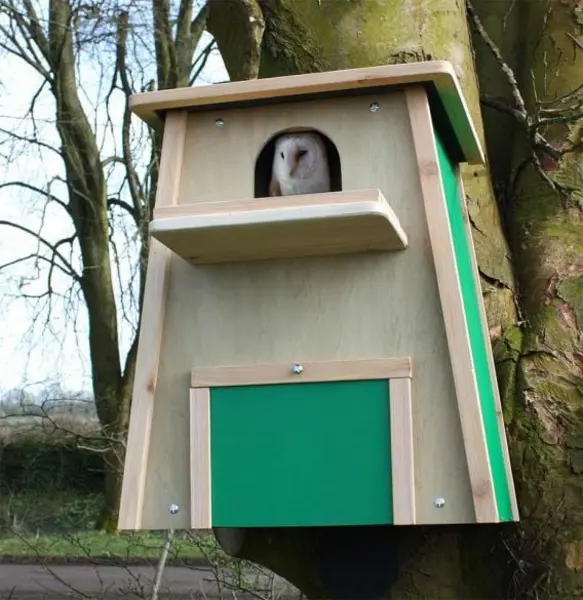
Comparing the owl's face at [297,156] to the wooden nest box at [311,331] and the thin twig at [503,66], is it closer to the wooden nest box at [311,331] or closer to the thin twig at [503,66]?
the wooden nest box at [311,331]

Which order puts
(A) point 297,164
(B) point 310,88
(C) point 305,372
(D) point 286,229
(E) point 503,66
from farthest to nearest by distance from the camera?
(E) point 503,66, (A) point 297,164, (B) point 310,88, (C) point 305,372, (D) point 286,229

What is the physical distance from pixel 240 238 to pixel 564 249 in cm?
106

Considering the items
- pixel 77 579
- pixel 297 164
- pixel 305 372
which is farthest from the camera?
pixel 77 579

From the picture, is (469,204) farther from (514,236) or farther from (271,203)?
(271,203)

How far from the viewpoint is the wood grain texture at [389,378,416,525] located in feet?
6.92

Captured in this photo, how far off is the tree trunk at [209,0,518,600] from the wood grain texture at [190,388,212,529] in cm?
41

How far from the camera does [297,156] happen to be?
241cm

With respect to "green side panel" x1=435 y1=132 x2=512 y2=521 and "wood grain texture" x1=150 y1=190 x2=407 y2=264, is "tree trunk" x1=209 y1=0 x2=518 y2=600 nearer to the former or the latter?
"green side panel" x1=435 y1=132 x2=512 y2=521

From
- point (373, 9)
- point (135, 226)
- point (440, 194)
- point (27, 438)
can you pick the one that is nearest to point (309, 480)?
point (440, 194)

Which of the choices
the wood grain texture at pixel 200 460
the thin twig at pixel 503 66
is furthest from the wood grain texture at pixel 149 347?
the thin twig at pixel 503 66

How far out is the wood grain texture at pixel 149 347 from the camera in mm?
2254

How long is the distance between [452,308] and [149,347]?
2.31 ft

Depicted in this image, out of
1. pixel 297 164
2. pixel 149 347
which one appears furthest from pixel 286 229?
pixel 149 347

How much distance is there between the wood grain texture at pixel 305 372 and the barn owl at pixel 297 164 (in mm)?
451
